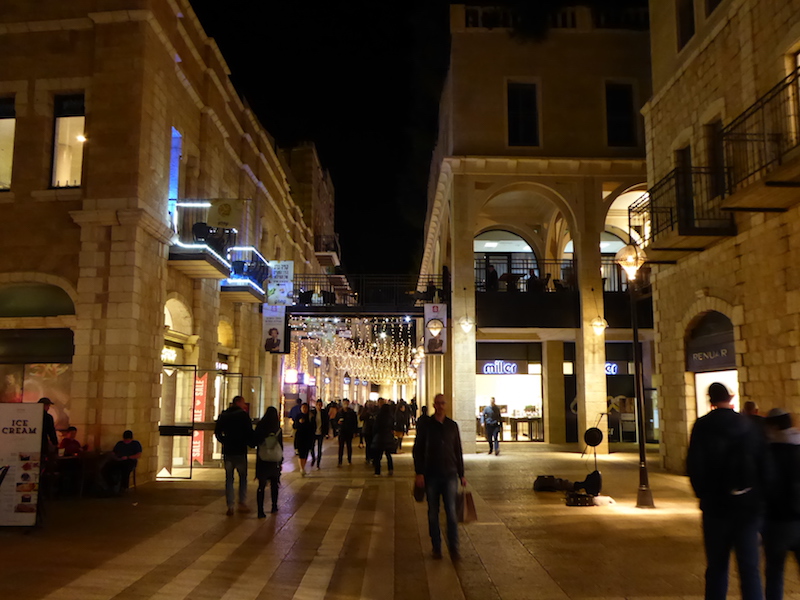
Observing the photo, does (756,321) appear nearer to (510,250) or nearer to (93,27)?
(93,27)

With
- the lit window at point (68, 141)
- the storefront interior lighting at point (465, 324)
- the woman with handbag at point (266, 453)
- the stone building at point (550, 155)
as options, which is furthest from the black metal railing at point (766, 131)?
the lit window at point (68, 141)

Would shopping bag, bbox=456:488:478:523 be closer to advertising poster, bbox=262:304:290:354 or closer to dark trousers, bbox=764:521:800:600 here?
dark trousers, bbox=764:521:800:600

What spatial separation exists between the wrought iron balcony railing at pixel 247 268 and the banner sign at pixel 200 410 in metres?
3.93

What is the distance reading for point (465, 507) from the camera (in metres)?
8.18

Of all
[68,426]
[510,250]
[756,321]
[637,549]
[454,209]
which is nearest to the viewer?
[637,549]

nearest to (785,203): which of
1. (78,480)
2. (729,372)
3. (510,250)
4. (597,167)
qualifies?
(729,372)

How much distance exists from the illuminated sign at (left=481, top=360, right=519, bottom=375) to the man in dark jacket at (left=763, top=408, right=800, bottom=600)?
22470 mm

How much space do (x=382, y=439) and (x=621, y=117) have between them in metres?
14.6

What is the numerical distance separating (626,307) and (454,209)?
275 inches

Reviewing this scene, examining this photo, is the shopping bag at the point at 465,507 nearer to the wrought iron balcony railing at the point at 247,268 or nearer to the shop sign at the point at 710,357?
the shop sign at the point at 710,357

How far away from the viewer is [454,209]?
→ 23234 mm

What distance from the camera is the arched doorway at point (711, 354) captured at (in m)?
14.1

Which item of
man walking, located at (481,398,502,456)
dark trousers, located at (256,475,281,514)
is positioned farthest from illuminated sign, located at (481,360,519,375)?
dark trousers, located at (256,475,281,514)

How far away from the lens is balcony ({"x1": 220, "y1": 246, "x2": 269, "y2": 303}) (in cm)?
2139
